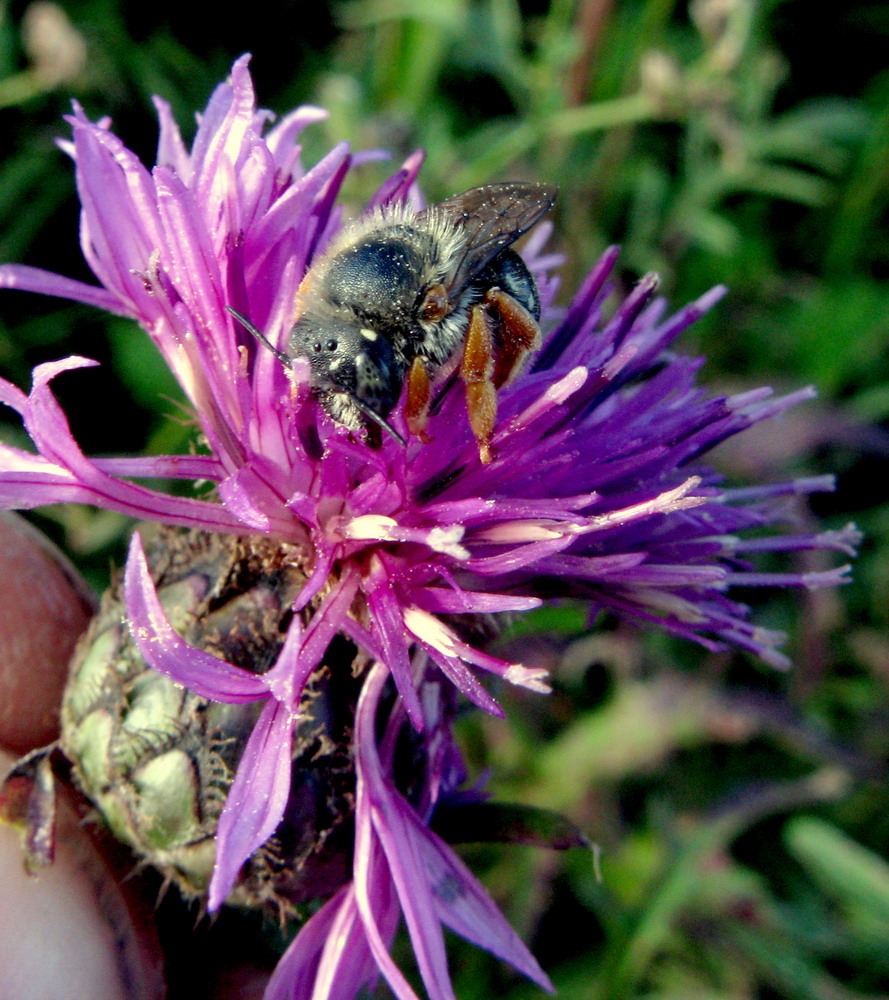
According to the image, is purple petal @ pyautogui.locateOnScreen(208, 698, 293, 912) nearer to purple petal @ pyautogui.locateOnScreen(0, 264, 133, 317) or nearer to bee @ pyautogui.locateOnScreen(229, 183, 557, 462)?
bee @ pyautogui.locateOnScreen(229, 183, 557, 462)

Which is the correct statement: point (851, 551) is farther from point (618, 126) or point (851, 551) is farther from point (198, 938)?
point (618, 126)

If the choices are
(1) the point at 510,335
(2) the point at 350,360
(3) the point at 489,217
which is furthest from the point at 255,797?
(3) the point at 489,217

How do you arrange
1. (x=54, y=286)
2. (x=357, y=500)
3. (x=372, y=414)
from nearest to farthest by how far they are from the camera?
(x=372, y=414) → (x=357, y=500) → (x=54, y=286)

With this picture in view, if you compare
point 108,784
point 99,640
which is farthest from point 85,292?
point 108,784

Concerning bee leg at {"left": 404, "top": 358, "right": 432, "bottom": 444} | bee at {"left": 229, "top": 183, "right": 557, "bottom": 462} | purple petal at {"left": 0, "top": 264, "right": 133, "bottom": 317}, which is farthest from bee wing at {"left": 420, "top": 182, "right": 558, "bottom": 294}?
purple petal at {"left": 0, "top": 264, "right": 133, "bottom": 317}

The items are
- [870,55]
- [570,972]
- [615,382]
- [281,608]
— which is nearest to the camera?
[281,608]

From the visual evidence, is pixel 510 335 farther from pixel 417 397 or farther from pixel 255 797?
pixel 255 797

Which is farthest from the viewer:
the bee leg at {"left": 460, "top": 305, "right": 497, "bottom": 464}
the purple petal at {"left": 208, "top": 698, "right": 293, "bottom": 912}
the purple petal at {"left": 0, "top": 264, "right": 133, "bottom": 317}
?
the purple petal at {"left": 0, "top": 264, "right": 133, "bottom": 317}
